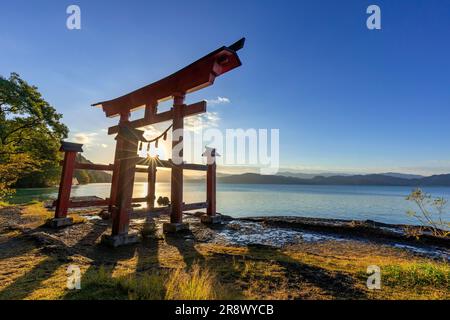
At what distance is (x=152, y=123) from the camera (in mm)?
9180

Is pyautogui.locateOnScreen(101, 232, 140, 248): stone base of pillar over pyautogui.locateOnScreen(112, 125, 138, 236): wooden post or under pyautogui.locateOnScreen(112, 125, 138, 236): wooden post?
under

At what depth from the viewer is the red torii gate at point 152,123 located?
271 inches

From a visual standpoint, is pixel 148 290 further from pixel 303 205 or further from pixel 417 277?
pixel 303 205

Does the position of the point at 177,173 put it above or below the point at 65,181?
above

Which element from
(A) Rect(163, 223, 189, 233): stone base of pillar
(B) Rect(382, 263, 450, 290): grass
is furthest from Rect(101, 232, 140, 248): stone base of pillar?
(B) Rect(382, 263, 450, 290): grass

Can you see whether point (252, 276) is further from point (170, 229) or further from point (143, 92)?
point (143, 92)

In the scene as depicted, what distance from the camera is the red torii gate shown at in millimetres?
6871

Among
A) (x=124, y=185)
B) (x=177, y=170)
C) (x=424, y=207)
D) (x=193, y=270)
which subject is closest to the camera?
(x=193, y=270)

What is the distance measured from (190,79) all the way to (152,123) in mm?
2345

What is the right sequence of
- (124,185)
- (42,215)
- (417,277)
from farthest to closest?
(42,215) < (124,185) < (417,277)

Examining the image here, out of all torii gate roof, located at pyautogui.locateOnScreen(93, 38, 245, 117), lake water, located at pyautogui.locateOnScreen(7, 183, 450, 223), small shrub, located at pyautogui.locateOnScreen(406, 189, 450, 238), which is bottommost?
lake water, located at pyautogui.locateOnScreen(7, 183, 450, 223)

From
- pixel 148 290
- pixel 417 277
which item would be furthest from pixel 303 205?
pixel 148 290

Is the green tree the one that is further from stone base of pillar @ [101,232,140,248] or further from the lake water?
stone base of pillar @ [101,232,140,248]

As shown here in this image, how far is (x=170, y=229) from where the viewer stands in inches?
342
